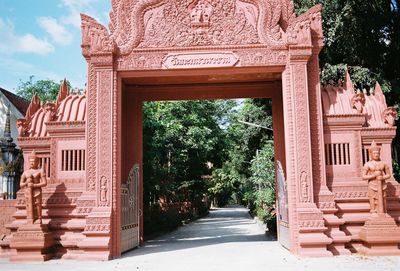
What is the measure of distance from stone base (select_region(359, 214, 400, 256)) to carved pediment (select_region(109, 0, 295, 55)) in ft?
14.5

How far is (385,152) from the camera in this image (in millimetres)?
9797

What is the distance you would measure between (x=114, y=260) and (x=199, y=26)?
558cm

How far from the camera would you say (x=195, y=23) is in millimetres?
9727

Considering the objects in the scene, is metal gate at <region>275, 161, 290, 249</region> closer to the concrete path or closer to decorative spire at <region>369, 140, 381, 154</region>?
the concrete path

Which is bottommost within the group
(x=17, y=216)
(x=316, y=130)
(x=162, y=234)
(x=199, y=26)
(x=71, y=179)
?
(x=162, y=234)

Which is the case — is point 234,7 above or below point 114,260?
above

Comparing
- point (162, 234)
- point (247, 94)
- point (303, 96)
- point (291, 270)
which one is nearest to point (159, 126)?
point (162, 234)

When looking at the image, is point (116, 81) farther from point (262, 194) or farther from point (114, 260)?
point (262, 194)

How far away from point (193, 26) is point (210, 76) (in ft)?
4.26

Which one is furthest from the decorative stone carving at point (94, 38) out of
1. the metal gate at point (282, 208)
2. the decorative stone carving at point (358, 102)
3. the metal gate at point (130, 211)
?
the decorative stone carving at point (358, 102)

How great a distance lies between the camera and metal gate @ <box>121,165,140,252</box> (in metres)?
10.1

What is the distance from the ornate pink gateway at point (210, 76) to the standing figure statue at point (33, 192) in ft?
→ 1.52

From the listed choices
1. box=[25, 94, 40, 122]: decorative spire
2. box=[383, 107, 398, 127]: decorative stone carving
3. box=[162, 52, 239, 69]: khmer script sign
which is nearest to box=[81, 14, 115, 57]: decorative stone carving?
box=[162, 52, 239, 69]: khmer script sign

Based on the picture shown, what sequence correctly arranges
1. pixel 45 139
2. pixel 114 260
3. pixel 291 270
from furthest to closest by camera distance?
pixel 45 139, pixel 114 260, pixel 291 270
